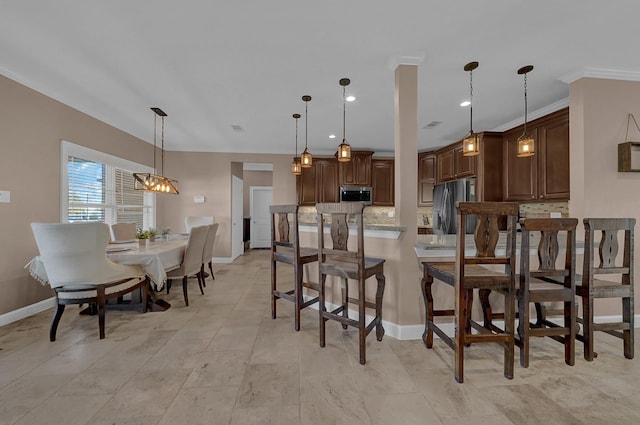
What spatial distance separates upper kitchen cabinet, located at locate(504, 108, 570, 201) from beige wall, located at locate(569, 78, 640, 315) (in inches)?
16.4

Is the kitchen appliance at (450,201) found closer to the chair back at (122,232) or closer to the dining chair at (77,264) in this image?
the dining chair at (77,264)

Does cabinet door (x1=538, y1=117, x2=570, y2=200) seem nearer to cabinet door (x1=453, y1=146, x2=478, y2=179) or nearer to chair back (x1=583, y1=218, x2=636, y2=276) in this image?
cabinet door (x1=453, y1=146, x2=478, y2=179)

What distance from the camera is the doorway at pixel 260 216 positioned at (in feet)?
26.2

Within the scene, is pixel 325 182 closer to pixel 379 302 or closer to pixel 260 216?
pixel 260 216

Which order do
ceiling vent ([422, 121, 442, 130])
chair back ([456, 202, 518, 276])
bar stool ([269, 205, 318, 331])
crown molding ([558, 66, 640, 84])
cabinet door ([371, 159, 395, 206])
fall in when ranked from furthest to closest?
1. cabinet door ([371, 159, 395, 206])
2. ceiling vent ([422, 121, 442, 130])
3. crown molding ([558, 66, 640, 84])
4. bar stool ([269, 205, 318, 331])
5. chair back ([456, 202, 518, 276])

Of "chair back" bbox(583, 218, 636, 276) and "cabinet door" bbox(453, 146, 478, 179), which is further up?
"cabinet door" bbox(453, 146, 478, 179)

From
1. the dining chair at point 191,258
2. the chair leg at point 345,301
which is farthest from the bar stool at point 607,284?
the dining chair at point 191,258

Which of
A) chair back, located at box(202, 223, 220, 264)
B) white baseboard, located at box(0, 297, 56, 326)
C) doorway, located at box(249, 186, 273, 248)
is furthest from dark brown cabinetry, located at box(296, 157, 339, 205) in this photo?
white baseboard, located at box(0, 297, 56, 326)

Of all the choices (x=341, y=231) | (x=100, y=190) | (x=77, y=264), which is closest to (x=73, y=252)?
(x=77, y=264)

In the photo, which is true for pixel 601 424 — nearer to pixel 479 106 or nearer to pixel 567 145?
pixel 567 145

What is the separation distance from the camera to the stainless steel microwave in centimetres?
556

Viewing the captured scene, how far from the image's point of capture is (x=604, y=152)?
8.30ft

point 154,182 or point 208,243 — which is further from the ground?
point 154,182

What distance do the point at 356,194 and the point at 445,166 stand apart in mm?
1798
